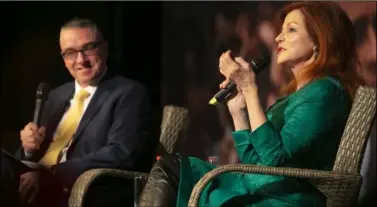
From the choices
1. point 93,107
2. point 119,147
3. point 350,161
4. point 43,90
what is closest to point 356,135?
point 350,161

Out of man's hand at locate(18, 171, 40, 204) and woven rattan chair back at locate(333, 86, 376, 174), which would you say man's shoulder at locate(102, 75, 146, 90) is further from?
woven rattan chair back at locate(333, 86, 376, 174)

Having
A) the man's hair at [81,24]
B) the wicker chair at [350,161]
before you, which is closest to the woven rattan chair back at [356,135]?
the wicker chair at [350,161]

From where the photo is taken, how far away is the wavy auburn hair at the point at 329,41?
223 centimetres

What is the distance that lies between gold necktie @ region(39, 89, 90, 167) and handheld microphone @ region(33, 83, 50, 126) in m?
0.09

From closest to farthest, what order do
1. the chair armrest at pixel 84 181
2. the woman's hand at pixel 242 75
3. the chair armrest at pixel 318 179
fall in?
the chair armrest at pixel 318 179, the woman's hand at pixel 242 75, the chair armrest at pixel 84 181

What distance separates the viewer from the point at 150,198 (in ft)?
6.86

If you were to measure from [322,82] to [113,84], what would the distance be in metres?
0.88

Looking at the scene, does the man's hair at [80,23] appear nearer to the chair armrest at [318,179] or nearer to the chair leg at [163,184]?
the chair leg at [163,184]

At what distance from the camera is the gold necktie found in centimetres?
264

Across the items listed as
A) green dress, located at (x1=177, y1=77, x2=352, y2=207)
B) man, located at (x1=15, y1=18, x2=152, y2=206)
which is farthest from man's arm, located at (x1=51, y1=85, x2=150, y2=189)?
green dress, located at (x1=177, y1=77, x2=352, y2=207)

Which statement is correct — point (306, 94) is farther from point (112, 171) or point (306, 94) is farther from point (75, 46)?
point (75, 46)

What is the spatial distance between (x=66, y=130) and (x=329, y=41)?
1090mm

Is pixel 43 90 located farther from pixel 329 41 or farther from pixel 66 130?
pixel 329 41

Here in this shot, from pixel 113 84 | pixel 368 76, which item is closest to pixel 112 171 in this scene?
pixel 113 84
